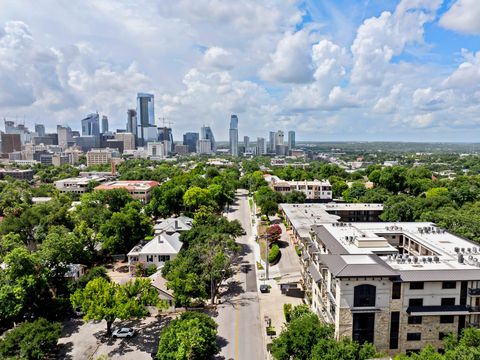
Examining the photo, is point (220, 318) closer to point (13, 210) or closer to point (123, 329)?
point (123, 329)

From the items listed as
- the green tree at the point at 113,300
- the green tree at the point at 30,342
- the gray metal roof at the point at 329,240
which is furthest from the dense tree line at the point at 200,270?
the green tree at the point at 30,342

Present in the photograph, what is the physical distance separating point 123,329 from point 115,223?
22.8 meters

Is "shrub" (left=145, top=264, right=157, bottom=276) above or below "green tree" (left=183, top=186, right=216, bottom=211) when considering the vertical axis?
below

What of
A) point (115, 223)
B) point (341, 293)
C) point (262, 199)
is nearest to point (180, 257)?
point (115, 223)

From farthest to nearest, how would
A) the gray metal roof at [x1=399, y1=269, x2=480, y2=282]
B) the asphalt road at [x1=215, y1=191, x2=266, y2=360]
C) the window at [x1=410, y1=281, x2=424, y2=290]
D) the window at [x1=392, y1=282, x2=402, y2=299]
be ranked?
the asphalt road at [x1=215, y1=191, x2=266, y2=360]
the window at [x1=410, y1=281, x2=424, y2=290]
the window at [x1=392, y1=282, x2=402, y2=299]
the gray metal roof at [x1=399, y1=269, x2=480, y2=282]

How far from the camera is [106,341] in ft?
100.0

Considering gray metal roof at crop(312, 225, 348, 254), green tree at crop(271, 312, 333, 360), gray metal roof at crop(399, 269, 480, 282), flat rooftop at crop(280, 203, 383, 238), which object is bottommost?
green tree at crop(271, 312, 333, 360)

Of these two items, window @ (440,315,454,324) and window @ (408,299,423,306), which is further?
window @ (440,315,454,324)

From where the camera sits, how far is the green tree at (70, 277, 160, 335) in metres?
28.6

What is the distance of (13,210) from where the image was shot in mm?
64000

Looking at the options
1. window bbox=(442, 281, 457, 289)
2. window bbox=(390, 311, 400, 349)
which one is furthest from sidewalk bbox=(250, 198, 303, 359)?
window bbox=(442, 281, 457, 289)

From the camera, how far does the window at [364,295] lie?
25938 mm

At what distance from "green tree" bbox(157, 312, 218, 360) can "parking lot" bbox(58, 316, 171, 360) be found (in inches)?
173

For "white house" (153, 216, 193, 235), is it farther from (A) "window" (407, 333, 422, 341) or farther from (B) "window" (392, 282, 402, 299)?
(A) "window" (407, 333, 422, 341)
